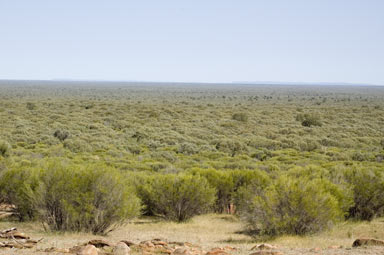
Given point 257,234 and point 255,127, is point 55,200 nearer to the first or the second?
point 257,234

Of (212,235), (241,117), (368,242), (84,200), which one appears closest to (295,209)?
(368,242)

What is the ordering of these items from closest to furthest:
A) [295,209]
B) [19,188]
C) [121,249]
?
[121,249]
[295,209]
[19,188]

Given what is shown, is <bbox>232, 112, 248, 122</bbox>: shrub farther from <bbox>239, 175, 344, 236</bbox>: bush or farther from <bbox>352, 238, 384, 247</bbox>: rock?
<bbox>352, 238, 384, 247</bbox>: rock

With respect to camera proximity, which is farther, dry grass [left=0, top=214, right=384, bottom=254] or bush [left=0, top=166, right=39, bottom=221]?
bush [left=0, top=166, right=39, bottom=221]

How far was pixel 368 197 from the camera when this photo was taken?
41.4 feet

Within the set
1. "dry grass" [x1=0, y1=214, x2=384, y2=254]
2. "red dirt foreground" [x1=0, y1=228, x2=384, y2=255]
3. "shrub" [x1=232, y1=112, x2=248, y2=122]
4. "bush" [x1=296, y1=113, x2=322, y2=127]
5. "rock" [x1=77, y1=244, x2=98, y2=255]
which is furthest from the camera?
"shrub" [x1=232, y1=112, x2=248, y2=122]

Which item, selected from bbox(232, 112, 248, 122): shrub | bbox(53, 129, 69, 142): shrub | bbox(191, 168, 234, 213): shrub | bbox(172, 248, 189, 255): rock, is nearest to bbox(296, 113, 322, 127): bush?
bbox(232, 112, 248, 122): shrub

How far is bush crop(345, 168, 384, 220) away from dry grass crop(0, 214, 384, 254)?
44 centimetres

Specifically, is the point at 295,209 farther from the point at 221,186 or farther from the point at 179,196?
the point at 221,186

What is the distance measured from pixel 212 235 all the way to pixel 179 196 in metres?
1.86

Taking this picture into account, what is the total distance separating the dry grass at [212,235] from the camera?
8789mm

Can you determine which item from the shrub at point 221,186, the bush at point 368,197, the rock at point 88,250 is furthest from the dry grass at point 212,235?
the shrub at point 221,186

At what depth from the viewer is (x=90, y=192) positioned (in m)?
10.0

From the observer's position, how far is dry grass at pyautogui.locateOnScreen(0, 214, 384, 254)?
8.79 meters
